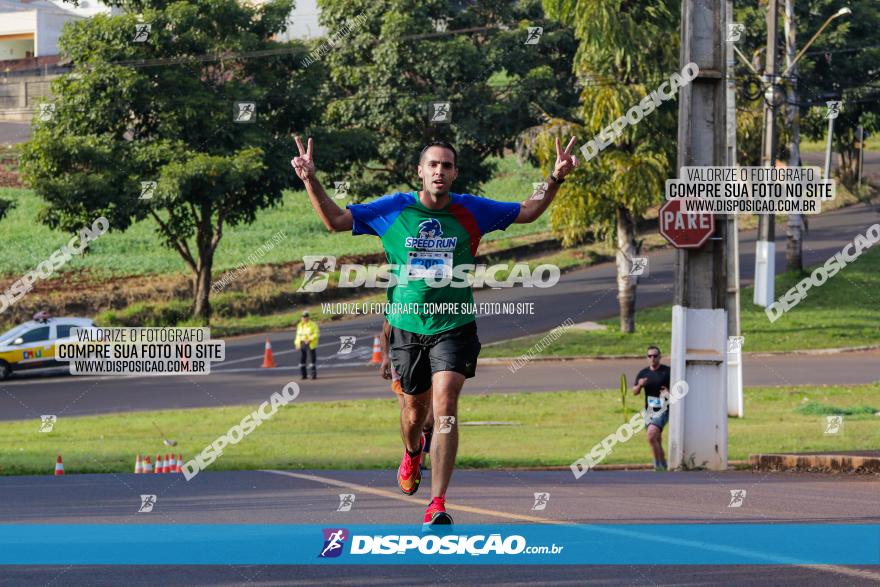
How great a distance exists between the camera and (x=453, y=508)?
9.32 meters

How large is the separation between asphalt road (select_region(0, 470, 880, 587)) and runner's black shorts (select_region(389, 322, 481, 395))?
3.06 feet

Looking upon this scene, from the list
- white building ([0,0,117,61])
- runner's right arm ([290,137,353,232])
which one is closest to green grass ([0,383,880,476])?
runner's right arm ([290,137,353,232])

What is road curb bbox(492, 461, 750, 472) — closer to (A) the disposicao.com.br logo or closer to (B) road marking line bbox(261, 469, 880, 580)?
(B) road marking line bbox(261, 469, 880, 580)

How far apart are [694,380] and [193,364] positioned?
857 inches

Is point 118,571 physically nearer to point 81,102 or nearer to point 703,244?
point 703,244

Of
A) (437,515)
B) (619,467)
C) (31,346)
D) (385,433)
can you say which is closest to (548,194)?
(437,515)

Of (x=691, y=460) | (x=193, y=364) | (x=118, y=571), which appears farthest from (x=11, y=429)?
(x=118, y=571)

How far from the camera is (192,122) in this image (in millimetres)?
38062

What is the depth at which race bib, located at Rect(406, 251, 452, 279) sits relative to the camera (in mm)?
8109

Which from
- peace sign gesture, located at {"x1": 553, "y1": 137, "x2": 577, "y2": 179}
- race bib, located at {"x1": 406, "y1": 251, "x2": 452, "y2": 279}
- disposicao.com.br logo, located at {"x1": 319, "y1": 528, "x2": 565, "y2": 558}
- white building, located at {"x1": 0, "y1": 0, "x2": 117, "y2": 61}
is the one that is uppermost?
white building, located at {"x1": 0, "y1": 0, "x2": 117, "y2": 61}

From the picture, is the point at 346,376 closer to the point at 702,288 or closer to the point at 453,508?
the point at 702,288

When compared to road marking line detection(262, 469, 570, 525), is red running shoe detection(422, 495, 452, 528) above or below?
above

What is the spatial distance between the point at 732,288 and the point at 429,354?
754 inches

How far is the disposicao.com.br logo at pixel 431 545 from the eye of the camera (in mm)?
7062
